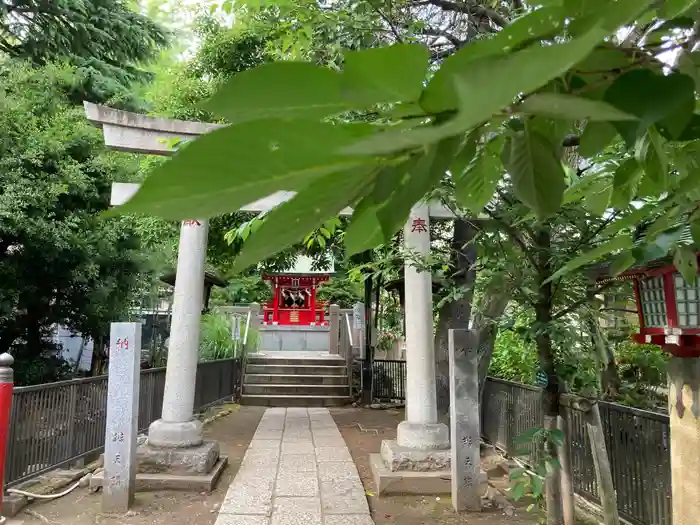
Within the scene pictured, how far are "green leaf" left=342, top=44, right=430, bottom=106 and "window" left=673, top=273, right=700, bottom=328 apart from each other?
8.65 feet

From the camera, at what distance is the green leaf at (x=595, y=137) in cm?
53

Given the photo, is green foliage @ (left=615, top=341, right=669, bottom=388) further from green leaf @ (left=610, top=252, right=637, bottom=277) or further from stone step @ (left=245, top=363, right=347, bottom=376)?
green leaf @ (left=610, top=252, right=637, bottom=277)

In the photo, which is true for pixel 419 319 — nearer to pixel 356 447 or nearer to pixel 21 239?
pixel 356 447

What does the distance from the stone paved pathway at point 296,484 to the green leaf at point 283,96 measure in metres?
4.50

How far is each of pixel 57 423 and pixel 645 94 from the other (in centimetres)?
583

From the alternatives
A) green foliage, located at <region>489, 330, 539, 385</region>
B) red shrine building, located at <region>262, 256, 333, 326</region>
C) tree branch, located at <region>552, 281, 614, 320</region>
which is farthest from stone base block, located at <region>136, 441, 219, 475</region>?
red shrine building, located at <region>262, 256, 333, 326</region>

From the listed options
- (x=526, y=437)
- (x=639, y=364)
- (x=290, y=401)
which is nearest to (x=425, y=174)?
(x=526, y=437)

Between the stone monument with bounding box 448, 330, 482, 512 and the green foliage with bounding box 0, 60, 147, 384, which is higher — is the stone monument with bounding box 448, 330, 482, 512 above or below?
below

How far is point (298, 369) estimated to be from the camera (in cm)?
1252

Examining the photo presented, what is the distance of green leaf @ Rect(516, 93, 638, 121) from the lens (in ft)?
1.04

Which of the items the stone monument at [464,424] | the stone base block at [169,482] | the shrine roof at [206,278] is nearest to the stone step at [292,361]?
the shrine roof at [206,278]

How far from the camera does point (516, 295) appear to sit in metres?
2.74

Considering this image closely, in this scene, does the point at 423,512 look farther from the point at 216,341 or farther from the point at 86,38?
Result: the point at 86,38

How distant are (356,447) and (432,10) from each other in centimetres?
571
